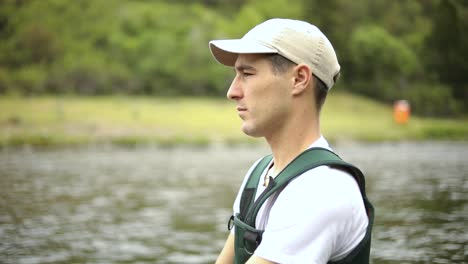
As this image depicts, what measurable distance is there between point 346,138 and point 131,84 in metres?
29.2

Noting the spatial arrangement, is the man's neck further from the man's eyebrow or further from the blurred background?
the blurred background

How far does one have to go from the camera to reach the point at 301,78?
2367 mm

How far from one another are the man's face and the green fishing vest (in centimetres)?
16

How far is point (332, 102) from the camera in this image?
6531cm

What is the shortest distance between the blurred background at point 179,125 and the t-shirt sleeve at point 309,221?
708 cm

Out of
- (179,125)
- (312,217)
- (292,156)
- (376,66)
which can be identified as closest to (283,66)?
(292,156)

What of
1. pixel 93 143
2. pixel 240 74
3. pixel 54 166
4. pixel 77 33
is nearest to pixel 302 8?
pixel 77 33

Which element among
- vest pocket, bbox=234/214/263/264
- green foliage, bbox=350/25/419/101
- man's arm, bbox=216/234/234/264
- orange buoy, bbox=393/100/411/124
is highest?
green foliage, bbox=350/25/419/101

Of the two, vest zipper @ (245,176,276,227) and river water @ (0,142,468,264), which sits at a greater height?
vest zipper @ (245,176,276,227)

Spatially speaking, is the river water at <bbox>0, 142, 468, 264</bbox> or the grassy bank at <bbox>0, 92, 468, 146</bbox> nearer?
the river water at <bbox>0, 142, 468, 264</bbox>

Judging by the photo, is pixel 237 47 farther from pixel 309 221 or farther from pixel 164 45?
pixel 164 45

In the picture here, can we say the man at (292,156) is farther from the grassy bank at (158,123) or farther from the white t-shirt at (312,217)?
the grassy bank at (158,123)

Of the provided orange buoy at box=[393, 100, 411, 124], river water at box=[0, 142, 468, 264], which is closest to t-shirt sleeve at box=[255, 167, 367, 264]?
river water at box=[0, 142, 468, 264]

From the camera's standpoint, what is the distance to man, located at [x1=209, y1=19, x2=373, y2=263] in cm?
218
